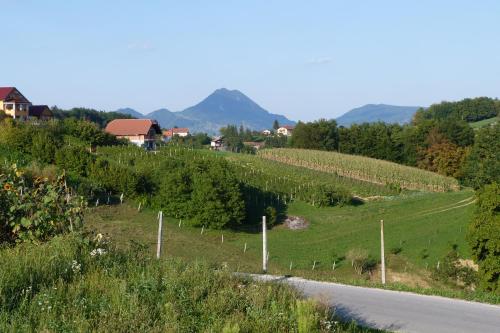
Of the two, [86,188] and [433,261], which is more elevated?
[86,188]

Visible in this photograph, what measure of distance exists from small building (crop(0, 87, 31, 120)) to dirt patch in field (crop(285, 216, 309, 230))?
49367 millimetres

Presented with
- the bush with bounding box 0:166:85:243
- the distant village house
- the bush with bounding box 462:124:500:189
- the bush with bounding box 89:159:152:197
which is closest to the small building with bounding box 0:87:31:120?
the distant village house

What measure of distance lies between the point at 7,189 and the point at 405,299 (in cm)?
715

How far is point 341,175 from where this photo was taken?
7338 centimetres

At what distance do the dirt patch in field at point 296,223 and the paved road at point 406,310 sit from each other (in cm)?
3563

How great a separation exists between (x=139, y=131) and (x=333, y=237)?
2128 inches

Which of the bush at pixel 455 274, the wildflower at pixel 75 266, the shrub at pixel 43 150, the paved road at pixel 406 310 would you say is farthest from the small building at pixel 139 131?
the wildflower at pixel 75 266

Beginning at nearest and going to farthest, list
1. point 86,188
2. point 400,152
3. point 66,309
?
point 66,309
point 86,188
point 400,152

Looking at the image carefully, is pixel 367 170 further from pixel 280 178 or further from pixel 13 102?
→ pixel 13 102

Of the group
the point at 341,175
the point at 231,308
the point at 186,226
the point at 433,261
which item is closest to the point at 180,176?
the point at 186,226

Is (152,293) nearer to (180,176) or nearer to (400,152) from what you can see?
(180,176)

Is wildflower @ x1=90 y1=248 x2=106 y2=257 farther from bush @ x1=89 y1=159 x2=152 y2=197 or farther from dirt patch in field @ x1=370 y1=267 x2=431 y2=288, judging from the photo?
bush @ x1=89 y1=159 x2=152 y2=197

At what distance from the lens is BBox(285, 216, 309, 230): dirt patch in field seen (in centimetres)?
4691

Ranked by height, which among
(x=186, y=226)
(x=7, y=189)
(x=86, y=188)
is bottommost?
(x=186, y=226)
